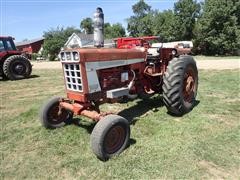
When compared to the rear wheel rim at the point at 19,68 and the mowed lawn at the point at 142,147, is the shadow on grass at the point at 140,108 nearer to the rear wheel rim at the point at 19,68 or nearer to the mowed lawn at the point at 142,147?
the mowed lawn at the point at 142,147

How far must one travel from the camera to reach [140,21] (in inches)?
2574

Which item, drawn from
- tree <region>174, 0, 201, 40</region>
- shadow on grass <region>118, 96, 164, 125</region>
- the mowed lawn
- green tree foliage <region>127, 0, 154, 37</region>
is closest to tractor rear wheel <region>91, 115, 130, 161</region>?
the mowed lawn

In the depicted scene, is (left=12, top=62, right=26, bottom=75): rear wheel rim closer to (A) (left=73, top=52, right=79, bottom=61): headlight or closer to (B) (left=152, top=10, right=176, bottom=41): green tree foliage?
(A) (left=73, top=52, right=79, bottom=61): headlight

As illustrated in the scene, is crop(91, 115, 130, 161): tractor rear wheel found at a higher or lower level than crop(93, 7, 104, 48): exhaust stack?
lower

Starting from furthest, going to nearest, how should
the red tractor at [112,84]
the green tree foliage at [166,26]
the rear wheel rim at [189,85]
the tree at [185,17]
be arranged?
the green tree foliage at [166,26]
the tree at [185,17]
the rear wheel rim at [189,85]
the red tractor at [112,84]

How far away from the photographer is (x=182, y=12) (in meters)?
45.6

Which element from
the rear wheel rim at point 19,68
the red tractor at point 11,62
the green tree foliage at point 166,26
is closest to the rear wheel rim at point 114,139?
the red tractor at point 11,62

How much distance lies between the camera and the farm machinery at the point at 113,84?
4.81 meters

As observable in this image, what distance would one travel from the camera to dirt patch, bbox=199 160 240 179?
406 cm

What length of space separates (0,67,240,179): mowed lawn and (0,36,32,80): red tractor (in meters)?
7.82

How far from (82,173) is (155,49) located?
3.70 metres

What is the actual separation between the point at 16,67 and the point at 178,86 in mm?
11134

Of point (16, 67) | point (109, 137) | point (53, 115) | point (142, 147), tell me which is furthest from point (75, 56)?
point (16, 67)

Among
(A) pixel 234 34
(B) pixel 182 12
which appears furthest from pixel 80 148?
(B) pixel 182 12
